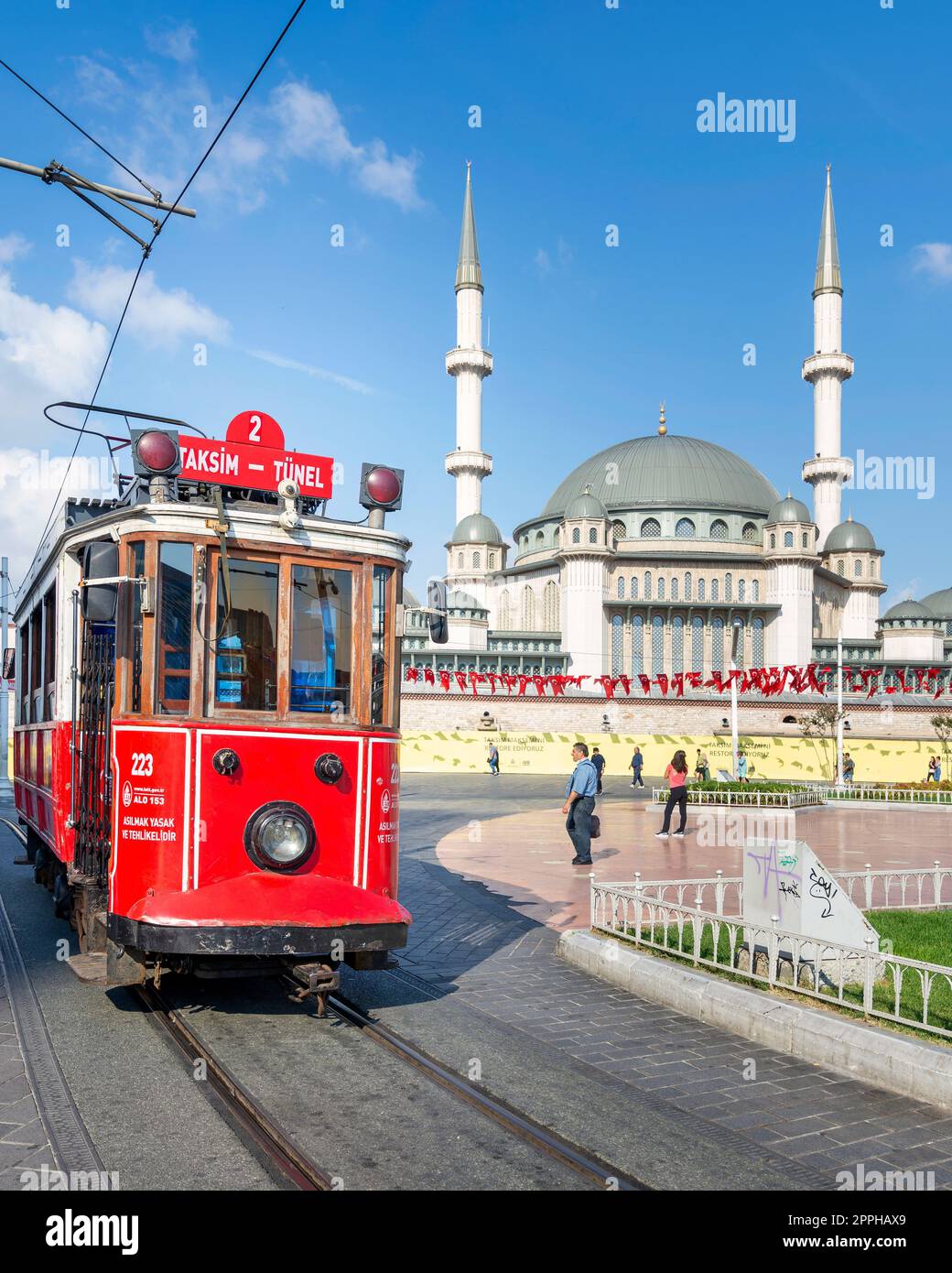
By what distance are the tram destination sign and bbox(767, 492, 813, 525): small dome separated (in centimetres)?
6184

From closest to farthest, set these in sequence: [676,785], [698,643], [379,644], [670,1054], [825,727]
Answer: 1. [670,1054]
2. [379,644]
3. [676,785]
4. [825,727]
5. [698,643]

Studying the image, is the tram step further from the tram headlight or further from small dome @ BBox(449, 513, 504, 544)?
small dome @ BBox(449, 513, 504, 544)

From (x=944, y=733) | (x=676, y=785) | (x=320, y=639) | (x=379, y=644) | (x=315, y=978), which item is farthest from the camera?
(x=944, y=733)

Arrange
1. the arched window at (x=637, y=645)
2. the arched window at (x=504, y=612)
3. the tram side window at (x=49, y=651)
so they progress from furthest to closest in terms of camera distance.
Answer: the arched window at (x=504, y=612) → the arched window at (x=637, y=645) → the tram side window at (x=49, y=651)

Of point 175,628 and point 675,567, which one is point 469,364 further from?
point 175,628

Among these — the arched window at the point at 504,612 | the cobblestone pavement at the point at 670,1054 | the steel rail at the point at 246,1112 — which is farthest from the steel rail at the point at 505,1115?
the arched window at the point at 504,612

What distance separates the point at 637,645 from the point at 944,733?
20942 millimetres

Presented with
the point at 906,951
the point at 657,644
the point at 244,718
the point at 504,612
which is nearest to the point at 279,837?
the point at 244,718

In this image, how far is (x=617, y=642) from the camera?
64.7 metres

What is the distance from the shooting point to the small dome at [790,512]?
2581 inches

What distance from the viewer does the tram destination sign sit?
6.79 m

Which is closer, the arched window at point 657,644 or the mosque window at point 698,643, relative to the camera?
the arched window at point 657,644

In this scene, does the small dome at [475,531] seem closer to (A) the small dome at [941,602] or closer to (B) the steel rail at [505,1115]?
(A) the small dome at [941,602]

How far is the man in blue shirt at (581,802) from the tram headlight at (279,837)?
650 cm
